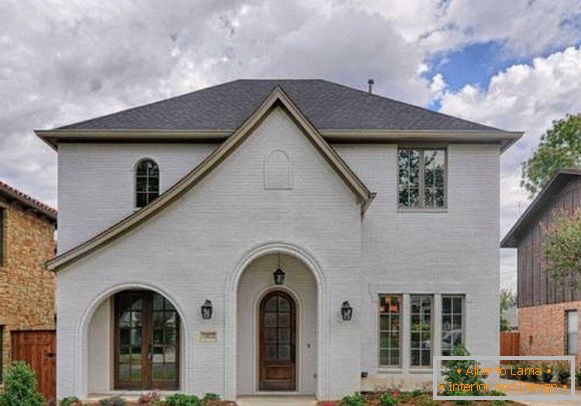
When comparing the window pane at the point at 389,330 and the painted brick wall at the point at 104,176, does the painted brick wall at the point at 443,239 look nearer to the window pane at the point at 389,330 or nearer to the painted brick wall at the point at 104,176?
the window pane at the point at 389,330

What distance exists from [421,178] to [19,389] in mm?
10285

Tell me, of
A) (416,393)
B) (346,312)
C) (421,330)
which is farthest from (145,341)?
(421,330)

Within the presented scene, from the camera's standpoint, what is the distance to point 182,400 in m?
12.3

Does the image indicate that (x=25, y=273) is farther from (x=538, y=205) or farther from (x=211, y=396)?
(x=538, y=205)

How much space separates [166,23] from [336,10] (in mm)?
5067

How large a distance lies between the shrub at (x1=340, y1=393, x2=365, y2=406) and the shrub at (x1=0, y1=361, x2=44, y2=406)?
243 inches

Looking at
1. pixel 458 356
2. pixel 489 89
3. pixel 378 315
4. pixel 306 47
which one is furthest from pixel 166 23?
pixel 489 89

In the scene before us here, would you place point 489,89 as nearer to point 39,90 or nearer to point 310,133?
point 310,133

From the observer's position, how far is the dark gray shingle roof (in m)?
15.1

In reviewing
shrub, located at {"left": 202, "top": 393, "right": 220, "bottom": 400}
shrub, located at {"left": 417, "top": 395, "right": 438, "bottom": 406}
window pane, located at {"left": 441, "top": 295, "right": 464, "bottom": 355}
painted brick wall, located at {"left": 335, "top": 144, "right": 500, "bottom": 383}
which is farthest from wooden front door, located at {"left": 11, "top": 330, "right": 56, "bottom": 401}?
window pane, located at {"left": 441, "top": 295, "right": 464, "bottom": 355}

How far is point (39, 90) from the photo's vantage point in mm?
21312

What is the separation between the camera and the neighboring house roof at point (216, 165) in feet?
42.3

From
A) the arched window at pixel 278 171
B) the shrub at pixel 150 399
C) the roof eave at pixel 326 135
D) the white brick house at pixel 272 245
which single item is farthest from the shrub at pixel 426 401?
the roof eave at pixel 326 135

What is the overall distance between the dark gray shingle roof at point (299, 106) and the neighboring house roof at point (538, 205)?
7302mm
